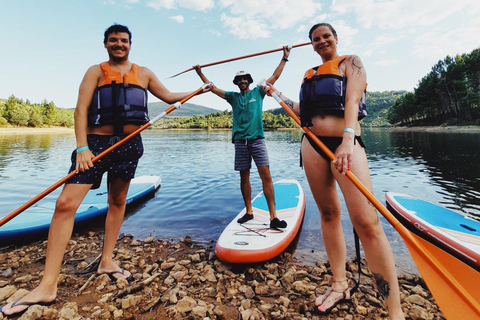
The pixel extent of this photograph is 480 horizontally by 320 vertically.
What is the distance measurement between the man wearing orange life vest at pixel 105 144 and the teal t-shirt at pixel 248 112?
1.86 metres

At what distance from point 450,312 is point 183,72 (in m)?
6.11


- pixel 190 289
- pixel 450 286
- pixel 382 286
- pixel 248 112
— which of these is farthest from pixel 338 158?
pixel 248 112

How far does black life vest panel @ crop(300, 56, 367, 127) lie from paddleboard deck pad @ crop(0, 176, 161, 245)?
568 cm

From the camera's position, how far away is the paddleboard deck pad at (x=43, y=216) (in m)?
4.68

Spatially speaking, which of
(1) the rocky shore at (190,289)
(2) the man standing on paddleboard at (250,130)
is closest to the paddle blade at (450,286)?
(1) the rocky shore at (190,289)

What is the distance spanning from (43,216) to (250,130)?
517 cm

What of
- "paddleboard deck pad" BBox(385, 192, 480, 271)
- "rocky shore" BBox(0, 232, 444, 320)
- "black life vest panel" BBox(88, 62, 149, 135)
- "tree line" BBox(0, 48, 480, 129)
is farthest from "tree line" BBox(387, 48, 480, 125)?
"black life vest panel" BBox(88, 62, 149, 135)

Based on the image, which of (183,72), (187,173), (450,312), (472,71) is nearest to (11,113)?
(187,173)

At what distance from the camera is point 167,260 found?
394cm

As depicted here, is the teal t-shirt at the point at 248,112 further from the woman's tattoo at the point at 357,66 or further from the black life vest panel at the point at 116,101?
the woman's tattoo at the point at 357,66

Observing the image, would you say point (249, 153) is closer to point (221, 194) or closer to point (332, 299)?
point (332, 299)

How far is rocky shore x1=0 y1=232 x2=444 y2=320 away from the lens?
2516 millimetres

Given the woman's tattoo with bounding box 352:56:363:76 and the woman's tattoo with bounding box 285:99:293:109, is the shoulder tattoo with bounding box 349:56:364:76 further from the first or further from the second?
the woman's tattoo with bounding box 285:99:293:109

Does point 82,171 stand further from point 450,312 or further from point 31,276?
point 450,312
